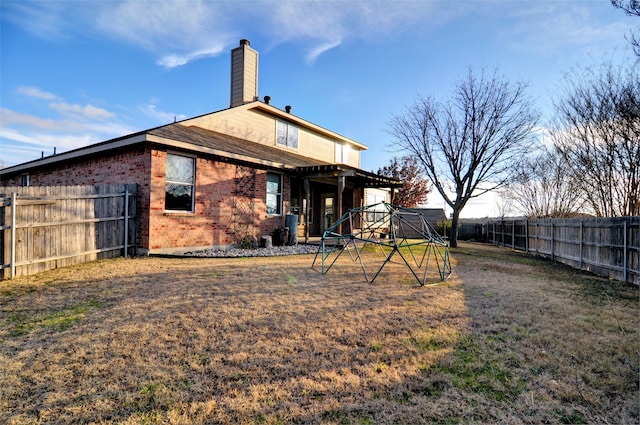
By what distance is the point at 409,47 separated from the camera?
10.7 metres

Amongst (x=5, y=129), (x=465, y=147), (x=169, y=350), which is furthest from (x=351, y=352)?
(x=5, y=129)

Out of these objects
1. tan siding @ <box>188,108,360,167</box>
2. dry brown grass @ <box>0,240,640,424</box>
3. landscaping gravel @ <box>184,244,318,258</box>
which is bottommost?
dry brown grass @ <box>0,240,640,424</box>

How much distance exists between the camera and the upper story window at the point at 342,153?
20242 millimetres

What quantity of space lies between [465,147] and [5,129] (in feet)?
67.9

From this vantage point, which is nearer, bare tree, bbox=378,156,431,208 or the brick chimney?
the brick chimney

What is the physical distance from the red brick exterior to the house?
29 mm


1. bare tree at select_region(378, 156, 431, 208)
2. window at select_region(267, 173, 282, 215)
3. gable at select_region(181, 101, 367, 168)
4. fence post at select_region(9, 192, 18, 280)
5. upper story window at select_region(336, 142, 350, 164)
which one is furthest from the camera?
bare tree at select_region(378, 156, 431, 208)

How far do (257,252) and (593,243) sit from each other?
1027cm

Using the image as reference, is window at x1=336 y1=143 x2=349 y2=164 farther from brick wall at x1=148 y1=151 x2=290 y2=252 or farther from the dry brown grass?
the dry brown grass

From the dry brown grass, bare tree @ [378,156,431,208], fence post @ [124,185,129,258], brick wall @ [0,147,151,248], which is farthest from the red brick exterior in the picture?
bare tree @ [378,156,431,208]

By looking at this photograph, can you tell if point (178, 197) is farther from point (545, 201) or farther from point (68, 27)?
point (545, 201)

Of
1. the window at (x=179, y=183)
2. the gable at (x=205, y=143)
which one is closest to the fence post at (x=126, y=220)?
the window at (x=179, y=183)

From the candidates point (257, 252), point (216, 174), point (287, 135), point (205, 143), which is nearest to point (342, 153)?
point (287, 135)

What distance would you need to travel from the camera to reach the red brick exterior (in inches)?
347
